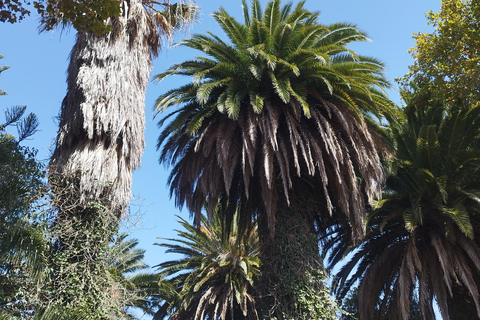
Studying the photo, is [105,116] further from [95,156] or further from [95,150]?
[95,156]

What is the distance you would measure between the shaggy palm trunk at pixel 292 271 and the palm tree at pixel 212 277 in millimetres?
5284

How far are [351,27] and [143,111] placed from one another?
586cm

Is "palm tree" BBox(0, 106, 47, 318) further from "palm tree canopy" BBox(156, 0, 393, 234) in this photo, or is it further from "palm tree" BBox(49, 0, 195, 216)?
"palm tree canopy" BBox(156, 0, 393, 234)

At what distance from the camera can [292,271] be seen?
11.1m

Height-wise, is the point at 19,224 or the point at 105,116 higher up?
the point at 105,116

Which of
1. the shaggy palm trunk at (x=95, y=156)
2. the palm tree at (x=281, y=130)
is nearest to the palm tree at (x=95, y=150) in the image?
the shaggy palm trunk at (x=95, y=156)

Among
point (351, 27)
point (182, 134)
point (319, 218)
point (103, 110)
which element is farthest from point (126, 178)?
point (351, 27)

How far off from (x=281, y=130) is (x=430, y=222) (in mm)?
5615

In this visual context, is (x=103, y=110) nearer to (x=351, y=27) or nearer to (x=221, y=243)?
(x=351, y=27)

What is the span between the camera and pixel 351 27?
41.7 ft

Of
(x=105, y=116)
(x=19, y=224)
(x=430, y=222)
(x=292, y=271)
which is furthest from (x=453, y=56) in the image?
(x=19, y=224)

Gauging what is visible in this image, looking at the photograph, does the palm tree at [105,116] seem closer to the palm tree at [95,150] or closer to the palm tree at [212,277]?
the palm tree at [95,150]

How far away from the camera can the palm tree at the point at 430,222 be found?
509 inches

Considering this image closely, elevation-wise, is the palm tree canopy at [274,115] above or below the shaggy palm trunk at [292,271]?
above
